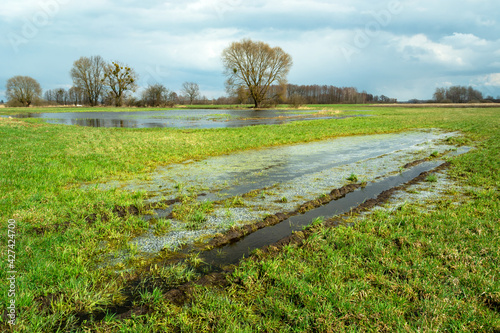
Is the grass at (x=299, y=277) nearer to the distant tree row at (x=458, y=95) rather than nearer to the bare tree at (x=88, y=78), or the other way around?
the bare tree at (x=88, y=78)

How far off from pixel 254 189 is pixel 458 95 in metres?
165

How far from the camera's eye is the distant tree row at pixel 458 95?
13124 centimetres

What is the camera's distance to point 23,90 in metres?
85.6

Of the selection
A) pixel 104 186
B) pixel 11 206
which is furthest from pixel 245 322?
pixel 104 186

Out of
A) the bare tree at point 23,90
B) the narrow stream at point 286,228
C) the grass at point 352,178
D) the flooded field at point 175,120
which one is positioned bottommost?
the narrow stream at point 286,228

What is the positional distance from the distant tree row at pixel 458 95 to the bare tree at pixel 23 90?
16213cm

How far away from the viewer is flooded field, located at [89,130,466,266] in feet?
17.4

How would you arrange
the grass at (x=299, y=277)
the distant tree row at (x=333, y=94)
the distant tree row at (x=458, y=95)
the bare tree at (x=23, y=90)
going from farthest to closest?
the distant tree row at (x=333, y=94), the distant tree row at (x=458, y=95), the bare tree at (x=23, y=90), the grass at (x=299, y=277)

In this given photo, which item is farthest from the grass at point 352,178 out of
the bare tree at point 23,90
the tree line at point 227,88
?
the bare tree at point 23,90

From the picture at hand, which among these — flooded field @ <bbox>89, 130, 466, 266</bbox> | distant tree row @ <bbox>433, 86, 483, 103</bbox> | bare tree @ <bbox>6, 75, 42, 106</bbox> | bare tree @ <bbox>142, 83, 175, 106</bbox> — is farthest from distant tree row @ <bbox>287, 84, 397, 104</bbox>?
flooded field @ <bbox>89, 130, 466, 266</bbox>

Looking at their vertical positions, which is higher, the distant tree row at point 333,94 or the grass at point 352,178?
the distant tree row at point 333,94

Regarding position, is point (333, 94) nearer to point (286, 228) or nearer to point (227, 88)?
point (227, 88)

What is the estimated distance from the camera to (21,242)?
4.65 m

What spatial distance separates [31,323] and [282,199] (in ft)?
17.5
